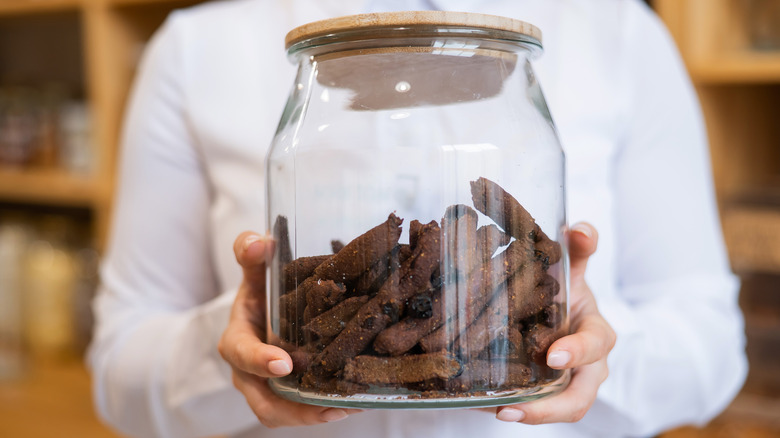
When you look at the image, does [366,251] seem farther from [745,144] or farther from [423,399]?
[745,144]

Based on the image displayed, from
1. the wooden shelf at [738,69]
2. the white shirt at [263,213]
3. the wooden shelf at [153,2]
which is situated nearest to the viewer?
the white shirt at [263,213]

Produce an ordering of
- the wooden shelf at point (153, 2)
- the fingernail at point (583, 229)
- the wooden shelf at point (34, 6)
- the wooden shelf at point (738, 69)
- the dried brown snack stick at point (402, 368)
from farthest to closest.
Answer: the wooden shelf at point (34, 6) < the wooden shelf at point (153, 2) < the wooden shelf at point (738, 69) < the fingernail at point (583, 229) < the dried brown snack stick at point (402, 368)

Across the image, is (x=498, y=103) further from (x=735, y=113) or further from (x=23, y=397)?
(x=23, y=397)

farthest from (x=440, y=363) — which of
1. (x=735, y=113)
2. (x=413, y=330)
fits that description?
(x=735, y=113)

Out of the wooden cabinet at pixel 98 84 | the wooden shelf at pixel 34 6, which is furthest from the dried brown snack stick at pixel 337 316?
the wooden shelf at pixel 34 6

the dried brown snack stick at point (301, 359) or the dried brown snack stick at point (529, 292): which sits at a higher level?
the dried brown snack stick at point (529, 292)

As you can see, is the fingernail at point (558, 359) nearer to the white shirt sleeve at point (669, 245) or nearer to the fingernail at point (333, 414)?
the fingernail at point (333, 414)

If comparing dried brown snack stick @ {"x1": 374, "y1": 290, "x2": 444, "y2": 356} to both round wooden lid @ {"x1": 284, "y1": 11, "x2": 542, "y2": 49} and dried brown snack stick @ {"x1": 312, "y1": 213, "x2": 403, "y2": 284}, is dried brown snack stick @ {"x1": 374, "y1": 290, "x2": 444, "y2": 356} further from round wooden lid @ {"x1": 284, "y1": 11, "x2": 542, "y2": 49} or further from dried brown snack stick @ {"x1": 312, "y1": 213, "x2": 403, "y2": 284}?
round wooden lid @ {"x1": 284, "y1": 11, "x2": 542, "y2": 49}

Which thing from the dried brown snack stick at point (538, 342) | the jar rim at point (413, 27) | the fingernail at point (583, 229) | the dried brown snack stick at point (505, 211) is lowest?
→ the dried brown snack stick at point (538, 342)
